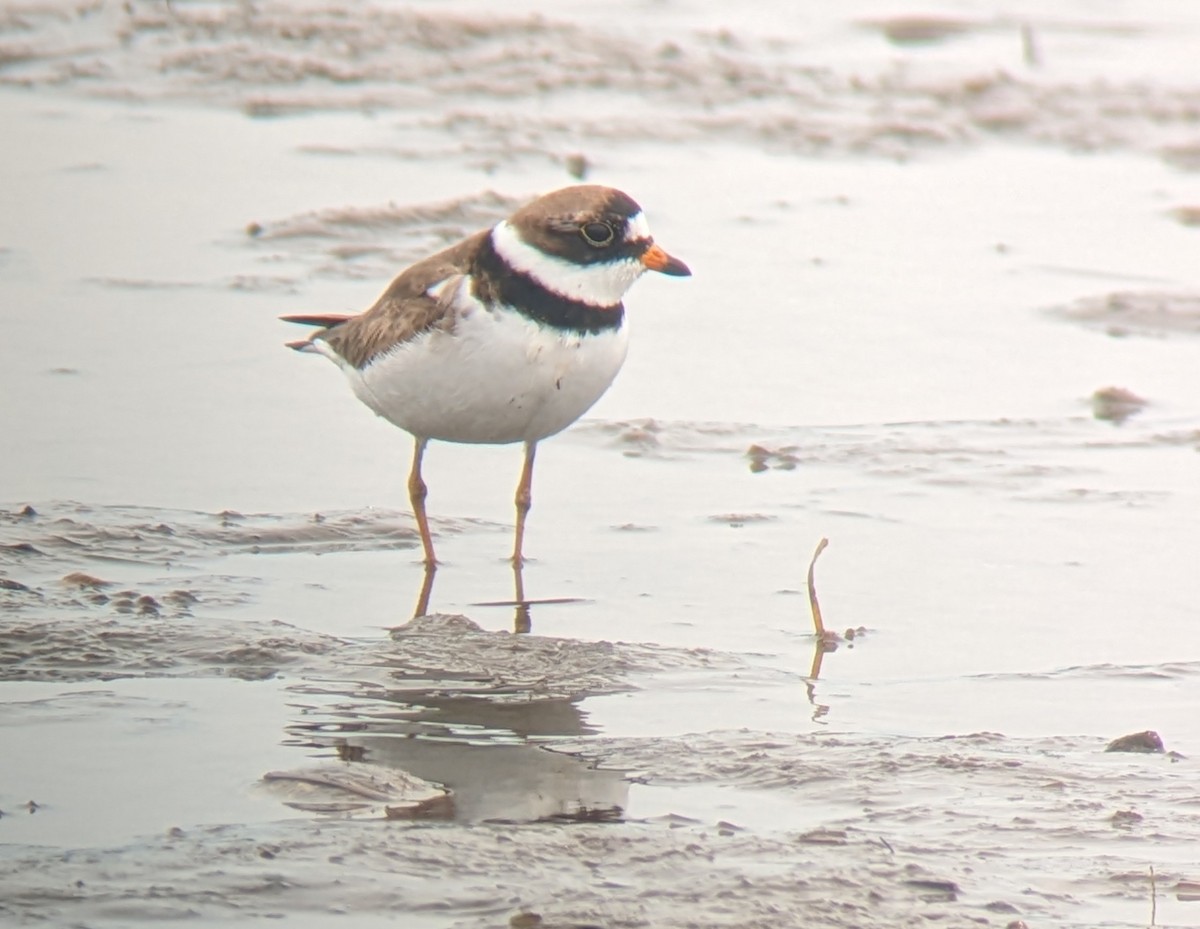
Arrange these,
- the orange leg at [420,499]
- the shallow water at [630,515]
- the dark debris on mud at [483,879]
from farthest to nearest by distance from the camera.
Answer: the orange leg at [420,499] → the shallow water at [630,515] → the dark debris on mud at [483,879]

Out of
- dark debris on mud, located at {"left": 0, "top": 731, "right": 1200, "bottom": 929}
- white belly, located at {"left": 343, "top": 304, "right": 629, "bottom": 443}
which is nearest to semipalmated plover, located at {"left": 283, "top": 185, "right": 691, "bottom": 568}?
white belly, located at {"left": 343, "top": 304, "right": 629, "bottom": 443}

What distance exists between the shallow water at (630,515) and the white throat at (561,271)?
709 millimetres

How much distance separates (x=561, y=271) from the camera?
18.3 ft

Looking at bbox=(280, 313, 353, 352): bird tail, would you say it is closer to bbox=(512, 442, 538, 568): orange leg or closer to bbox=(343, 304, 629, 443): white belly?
bbox=(343, 304, 629, 443): white belly

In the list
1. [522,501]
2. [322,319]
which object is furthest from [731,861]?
[322,319]

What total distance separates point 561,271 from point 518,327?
0.20 metres

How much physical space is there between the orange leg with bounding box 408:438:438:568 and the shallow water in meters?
0.10

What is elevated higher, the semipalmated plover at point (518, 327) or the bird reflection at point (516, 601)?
the semipalmated plover at point (518, 327)

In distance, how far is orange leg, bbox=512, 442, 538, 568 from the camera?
18.5ft

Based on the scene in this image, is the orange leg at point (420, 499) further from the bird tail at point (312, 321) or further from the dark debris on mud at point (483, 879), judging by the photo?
the dark debris on mud at point (483, 879)

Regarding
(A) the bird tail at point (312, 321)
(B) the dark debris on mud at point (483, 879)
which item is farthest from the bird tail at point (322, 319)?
(B) the dark debris on mud at point (483, 879)

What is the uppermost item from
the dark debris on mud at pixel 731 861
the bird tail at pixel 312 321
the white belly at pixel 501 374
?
the white belly at pixel 501 374

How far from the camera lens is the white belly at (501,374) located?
5.51 meters

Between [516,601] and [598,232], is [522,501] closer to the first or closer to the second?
[516,601]
